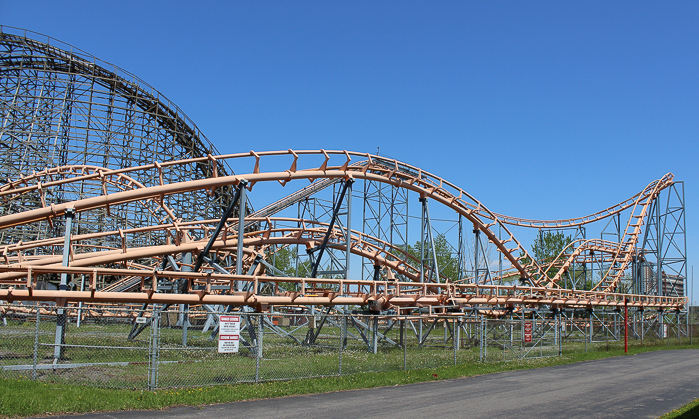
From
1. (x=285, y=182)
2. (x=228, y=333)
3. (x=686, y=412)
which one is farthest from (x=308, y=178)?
(x=686, y=412)

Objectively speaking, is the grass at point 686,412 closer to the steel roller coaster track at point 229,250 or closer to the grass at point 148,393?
the grass at point 148,393

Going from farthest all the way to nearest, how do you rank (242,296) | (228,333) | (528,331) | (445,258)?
(445,258) → (528,331) → (242,296) → (228,333)

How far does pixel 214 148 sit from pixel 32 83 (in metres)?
13.0

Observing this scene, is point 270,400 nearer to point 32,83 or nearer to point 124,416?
point 124,416

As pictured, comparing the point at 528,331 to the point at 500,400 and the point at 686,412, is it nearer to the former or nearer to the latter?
the point at 500,400

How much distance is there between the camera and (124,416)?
980 cm

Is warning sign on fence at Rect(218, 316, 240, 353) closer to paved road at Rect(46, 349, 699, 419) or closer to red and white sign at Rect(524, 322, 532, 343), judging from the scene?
paved road at Rect(46, 349, 699, 419)

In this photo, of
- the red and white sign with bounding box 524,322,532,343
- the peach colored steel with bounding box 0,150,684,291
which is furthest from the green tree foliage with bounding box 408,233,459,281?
the red and white sign with bounding box 524,322,532,343

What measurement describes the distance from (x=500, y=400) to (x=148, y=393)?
24.6 ft

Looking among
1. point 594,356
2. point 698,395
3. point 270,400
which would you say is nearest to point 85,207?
point 270,400

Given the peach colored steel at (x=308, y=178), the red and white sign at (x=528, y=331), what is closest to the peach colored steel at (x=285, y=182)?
the peach colored steel at (x=308, y=178)

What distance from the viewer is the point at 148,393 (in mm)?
11344

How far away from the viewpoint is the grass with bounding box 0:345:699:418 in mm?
9883

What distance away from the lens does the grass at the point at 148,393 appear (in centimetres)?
988
